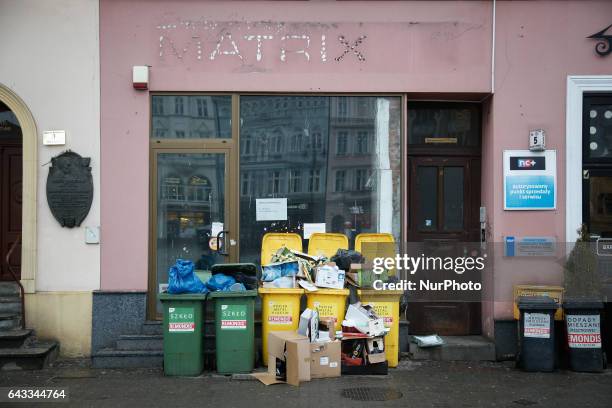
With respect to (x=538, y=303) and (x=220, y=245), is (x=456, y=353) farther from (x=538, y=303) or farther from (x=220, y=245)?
(x=220, y=245)

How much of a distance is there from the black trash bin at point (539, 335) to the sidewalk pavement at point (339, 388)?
0.52 feet

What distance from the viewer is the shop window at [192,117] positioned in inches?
348

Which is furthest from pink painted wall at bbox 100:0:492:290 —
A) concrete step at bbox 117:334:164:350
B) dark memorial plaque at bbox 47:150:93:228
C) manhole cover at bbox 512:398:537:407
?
manhole cover at bbox 512:398:537:407

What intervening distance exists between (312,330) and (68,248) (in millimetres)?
3570

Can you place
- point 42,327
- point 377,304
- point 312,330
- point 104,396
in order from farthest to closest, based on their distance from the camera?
point 42,327 < point 377,304 < point 312,330 < point 104,396

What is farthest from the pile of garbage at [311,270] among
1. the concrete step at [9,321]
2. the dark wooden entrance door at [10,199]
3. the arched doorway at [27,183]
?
the dark wooden entrance door at [10,199]

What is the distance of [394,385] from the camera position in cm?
739

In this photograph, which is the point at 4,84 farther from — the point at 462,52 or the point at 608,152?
the point at 608,152

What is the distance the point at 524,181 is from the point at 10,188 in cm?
731

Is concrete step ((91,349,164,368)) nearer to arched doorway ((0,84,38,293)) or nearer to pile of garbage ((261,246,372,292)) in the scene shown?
arched doorway ((0,84,38,293))

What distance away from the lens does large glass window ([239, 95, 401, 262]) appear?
29.1 ft

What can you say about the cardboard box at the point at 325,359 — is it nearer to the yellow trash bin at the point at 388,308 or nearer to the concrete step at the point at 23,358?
the yellow trash bin at the point at 388,308

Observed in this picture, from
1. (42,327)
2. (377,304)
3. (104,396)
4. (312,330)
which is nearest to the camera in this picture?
(104,396)

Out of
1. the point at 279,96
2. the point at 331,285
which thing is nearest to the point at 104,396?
the point at 331,285
